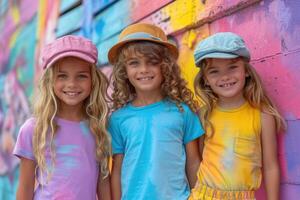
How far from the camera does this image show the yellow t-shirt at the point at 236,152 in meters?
1.89

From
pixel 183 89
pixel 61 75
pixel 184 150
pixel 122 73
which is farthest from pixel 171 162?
pixel 61 75

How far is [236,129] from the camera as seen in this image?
6.33ft

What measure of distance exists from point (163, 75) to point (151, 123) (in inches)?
10.4

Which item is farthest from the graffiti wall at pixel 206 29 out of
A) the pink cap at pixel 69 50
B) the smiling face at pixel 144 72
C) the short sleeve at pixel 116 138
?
the pink cap at pixel 69 50

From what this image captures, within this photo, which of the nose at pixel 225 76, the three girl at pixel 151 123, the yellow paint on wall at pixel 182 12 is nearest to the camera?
the nose at pixel 225 76

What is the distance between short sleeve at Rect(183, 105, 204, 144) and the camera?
2096mm

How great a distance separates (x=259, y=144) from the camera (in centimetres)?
191

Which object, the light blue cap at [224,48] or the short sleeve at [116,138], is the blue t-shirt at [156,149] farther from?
the light blue cap at [224,48]

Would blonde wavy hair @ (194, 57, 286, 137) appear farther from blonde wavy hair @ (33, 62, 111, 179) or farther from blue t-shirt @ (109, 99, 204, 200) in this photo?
blonde wavy hair @ (33, 62, 111, 179)

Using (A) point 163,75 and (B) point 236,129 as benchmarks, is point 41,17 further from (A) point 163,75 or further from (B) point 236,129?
(B) point 236,129

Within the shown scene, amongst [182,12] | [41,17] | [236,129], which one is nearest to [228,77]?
[236,129]

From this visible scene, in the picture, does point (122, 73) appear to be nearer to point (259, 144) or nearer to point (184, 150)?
point (184, 150)

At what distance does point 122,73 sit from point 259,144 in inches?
31.6

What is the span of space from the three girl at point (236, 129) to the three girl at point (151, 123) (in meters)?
0.12
